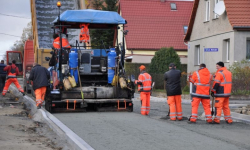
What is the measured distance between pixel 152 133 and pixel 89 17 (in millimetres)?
6954

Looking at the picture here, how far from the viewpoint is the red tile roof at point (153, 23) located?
4247 cm

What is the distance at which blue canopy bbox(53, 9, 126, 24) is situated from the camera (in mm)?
16281

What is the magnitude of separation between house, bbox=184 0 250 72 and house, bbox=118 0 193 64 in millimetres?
8639

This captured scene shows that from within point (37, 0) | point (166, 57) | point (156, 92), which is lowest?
point (156, 92)

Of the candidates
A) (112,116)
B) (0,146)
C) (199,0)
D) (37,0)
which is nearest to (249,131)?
(112,116)

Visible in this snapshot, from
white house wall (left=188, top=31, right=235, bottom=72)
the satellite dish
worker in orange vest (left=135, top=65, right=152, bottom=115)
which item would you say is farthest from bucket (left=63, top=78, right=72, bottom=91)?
the satellite dish

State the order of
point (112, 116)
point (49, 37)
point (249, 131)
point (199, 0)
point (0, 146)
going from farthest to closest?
point (199, 0), point (49, 37), point (112, 116), point (249, 131), point (0, 146)

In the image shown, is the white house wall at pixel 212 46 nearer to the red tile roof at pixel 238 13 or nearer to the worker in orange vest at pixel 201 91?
the red tile roof at pixel 238 13

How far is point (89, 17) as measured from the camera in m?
16.6

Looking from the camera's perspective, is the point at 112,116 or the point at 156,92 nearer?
the point at 112,116

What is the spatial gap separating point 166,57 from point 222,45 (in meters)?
6.36

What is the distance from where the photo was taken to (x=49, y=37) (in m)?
24.8

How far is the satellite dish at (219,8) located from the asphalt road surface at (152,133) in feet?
46.1

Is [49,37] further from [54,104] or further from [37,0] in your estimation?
[54,104]
